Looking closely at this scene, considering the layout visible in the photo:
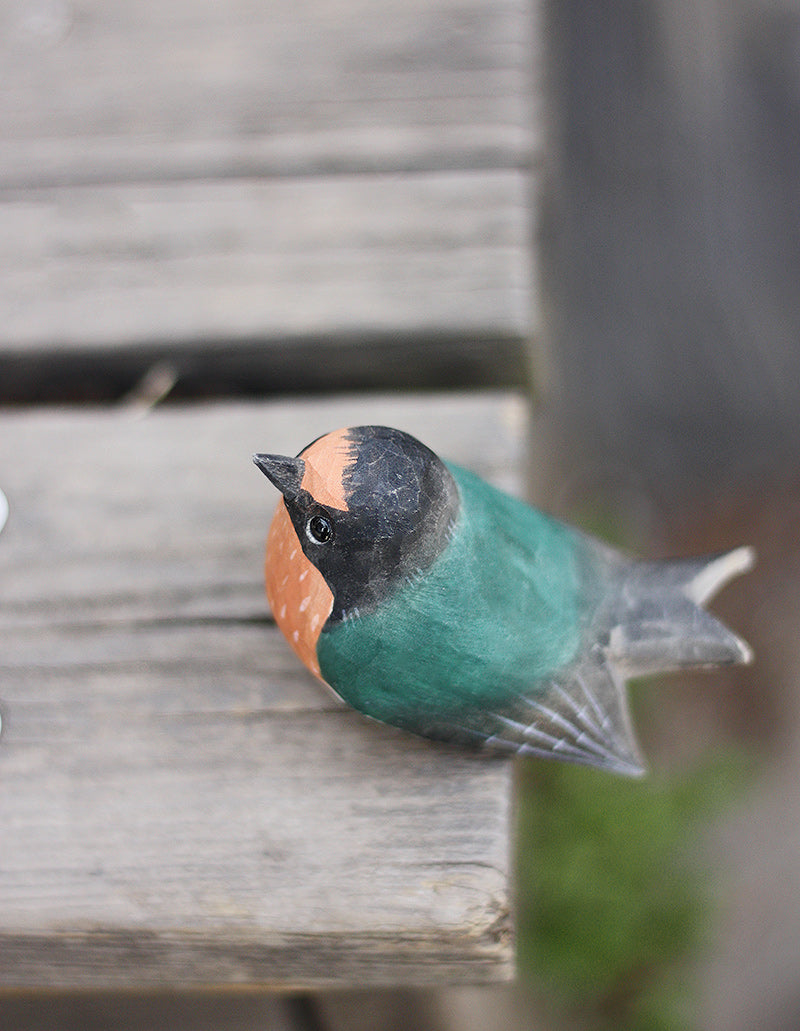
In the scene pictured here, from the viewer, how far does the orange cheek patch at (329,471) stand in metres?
0.91

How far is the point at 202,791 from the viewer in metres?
1.14

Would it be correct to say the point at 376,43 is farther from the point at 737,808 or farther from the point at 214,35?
the point at 737,808

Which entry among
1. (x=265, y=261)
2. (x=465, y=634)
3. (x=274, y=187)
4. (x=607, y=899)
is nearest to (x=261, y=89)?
(x=274, y=187)

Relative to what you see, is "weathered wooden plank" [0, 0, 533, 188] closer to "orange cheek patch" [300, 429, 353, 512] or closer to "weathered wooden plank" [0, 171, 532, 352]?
"weathered wooden plank" [0, 171, 532, 352]

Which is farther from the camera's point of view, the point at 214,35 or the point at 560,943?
the point at 560,943

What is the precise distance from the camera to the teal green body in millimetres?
991

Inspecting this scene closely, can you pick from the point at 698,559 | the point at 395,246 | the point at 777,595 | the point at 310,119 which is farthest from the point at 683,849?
the point at 310,119

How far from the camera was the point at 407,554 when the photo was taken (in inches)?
37.6

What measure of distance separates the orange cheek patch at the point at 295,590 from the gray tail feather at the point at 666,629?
0.37 metres

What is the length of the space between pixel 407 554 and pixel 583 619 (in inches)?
11.4

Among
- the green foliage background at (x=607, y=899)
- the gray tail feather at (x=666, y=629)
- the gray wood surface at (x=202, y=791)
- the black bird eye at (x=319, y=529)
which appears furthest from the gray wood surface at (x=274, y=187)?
the green foliage background at (x=607, y=899)

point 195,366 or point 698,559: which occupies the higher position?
point 195,366

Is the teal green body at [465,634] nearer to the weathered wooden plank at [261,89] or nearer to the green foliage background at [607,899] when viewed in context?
the weathered wooden plank at [261,89]

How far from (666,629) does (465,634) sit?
0.30 metres
